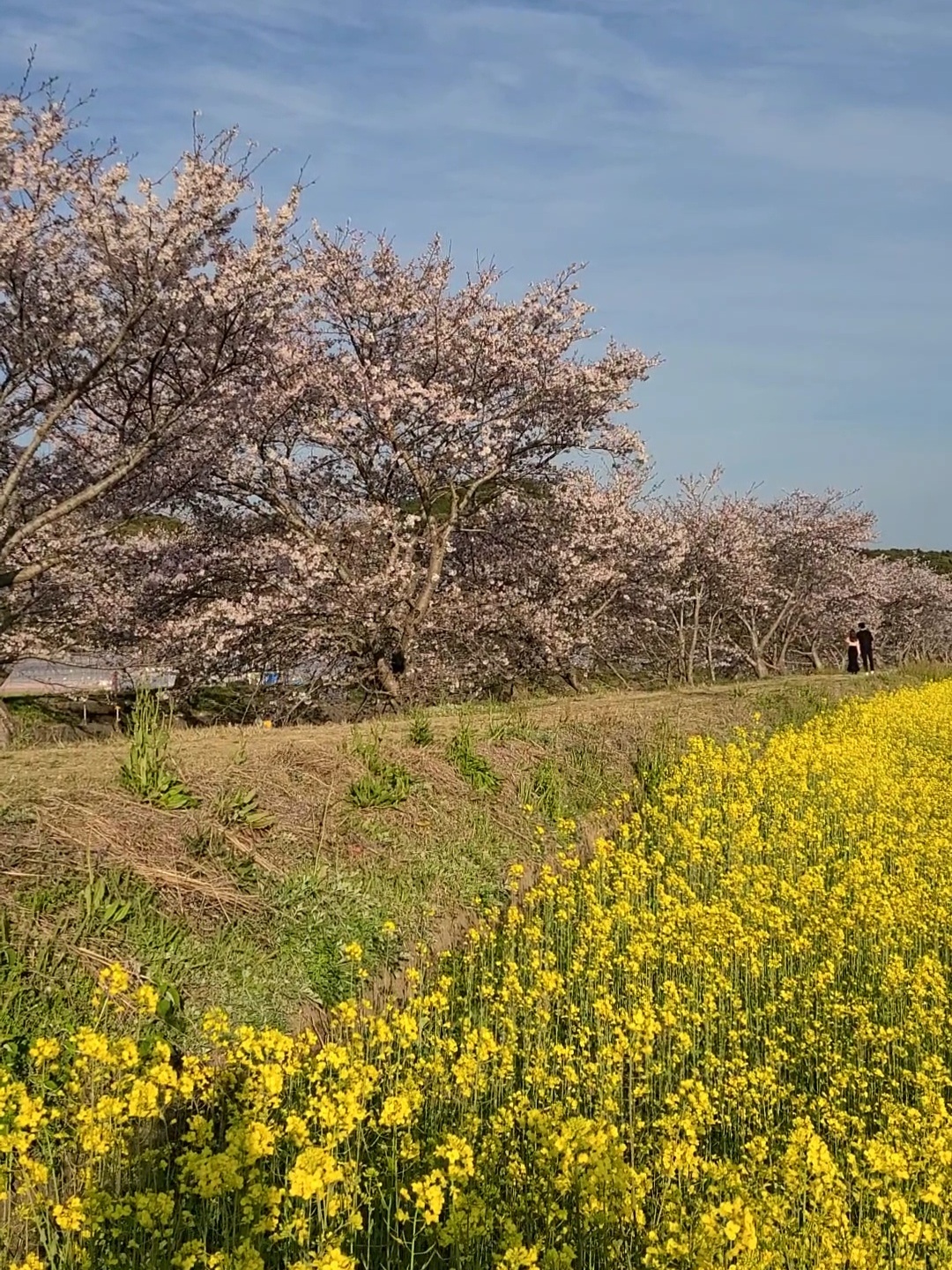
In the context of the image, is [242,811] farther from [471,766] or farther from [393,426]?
[393,426]

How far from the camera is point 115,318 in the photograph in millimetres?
11031

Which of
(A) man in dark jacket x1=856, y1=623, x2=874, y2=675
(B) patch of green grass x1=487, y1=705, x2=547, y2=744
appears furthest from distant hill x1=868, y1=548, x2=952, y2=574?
(B) patch of green grass x1=487, y1=705, x2=547, y2=744

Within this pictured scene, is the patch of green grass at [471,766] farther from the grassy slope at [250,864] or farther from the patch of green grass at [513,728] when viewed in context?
the patch of green grass at [513,728]

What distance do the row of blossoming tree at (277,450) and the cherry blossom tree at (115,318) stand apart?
34 millimetres

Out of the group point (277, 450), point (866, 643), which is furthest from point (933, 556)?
point (277, 450)

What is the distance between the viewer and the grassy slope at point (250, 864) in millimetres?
5035

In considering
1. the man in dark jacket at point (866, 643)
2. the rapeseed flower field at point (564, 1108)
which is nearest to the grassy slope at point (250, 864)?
the rapeseed flower field at point (564, 1108)

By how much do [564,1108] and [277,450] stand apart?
12683mm

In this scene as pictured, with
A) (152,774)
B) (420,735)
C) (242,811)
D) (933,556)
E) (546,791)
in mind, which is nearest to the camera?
(152,774)

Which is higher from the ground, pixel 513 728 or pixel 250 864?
pixel 513 728

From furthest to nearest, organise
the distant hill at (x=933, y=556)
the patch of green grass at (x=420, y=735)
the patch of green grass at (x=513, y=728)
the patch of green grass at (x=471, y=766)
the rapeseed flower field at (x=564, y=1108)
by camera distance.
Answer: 1. the distant hill at (x=933, y=556)
2. the patch of green grass at (x=513, y=728)
3. the patch of green grass at (x=420, y=735)
4. the patch of green grass at (x=471, y=766)
5. the rapeseed flower field at (x=564, y=1108)

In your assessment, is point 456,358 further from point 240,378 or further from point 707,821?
point 707,821

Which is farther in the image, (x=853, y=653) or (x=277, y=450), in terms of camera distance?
(x=853, y=653)

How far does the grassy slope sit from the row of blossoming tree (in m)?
4.66
